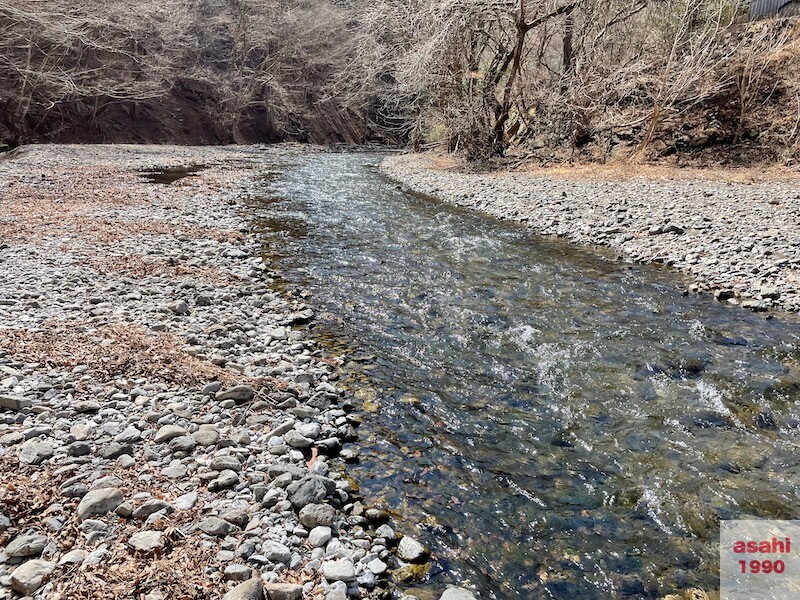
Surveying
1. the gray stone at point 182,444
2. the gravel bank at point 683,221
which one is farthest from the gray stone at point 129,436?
the gravel bank at point 683,221

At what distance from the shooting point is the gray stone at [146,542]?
2.81 metres

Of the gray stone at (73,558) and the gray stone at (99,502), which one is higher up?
the gray stone at (99,502)

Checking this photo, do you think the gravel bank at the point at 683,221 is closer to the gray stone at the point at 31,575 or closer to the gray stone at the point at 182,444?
the gray stone at the point at 182,444

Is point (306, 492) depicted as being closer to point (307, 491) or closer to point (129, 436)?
point (307, 491)

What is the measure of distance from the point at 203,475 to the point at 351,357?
7.47 feet

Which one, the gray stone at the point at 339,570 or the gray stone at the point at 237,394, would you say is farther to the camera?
the gray stone at the point at 237,394

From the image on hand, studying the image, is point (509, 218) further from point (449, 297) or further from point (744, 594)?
point (744, 594)

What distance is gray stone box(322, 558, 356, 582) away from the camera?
2820 millimetres

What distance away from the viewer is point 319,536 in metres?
3.06

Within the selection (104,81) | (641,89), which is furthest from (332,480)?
(104,81)

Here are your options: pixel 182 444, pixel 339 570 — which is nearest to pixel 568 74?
pixel 182 444

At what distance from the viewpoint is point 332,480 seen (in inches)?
140

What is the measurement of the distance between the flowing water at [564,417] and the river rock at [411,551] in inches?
3.6

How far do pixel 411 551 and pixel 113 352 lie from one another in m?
3.45
